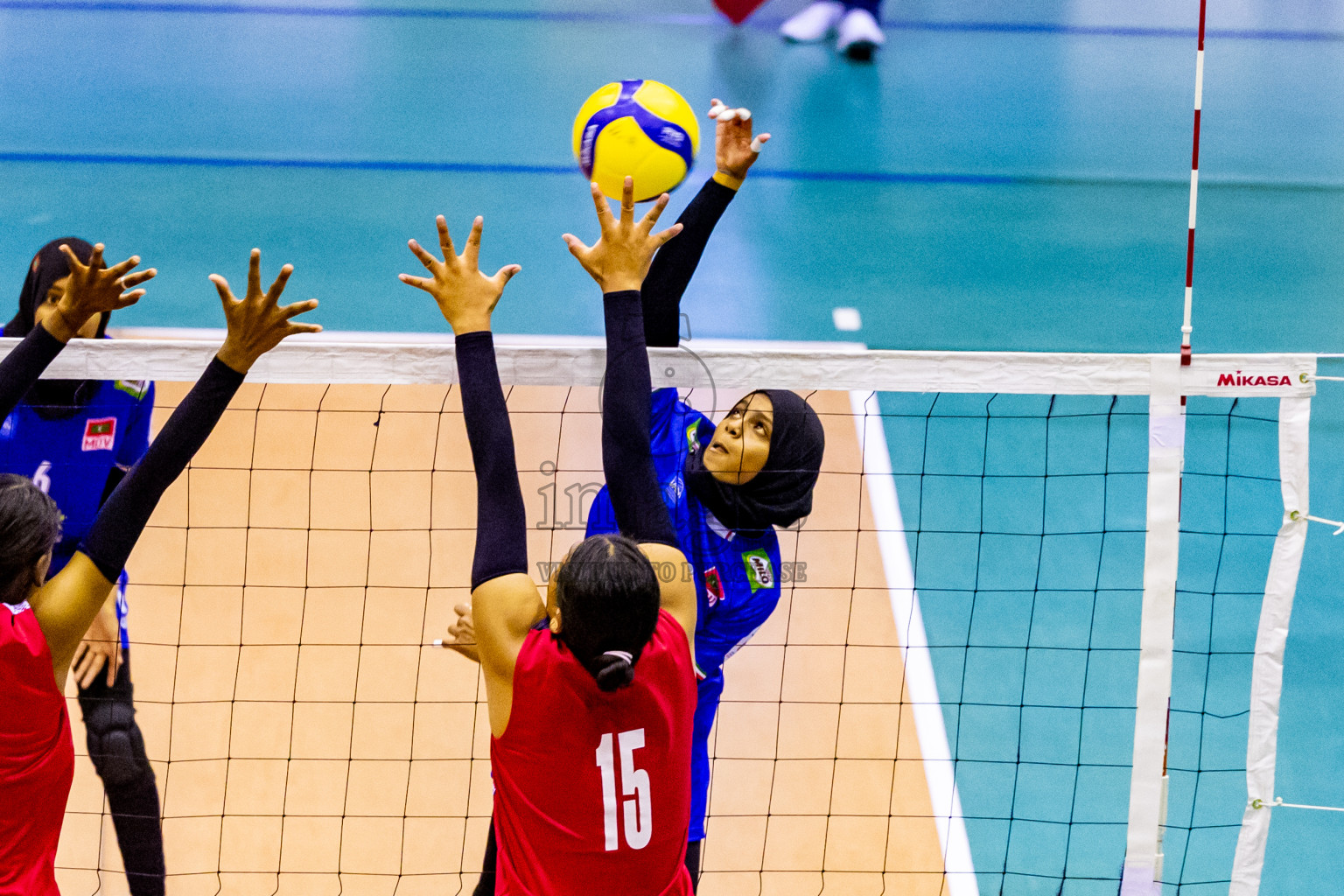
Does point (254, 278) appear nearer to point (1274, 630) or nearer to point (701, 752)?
point (701, 752)

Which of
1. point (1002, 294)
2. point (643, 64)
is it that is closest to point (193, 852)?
point (1002, 294)

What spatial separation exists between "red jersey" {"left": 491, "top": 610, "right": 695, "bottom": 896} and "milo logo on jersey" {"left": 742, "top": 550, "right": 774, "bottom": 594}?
0.84 metres

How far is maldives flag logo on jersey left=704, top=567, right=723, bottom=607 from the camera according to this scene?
298cm

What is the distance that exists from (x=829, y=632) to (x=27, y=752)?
10.6ft

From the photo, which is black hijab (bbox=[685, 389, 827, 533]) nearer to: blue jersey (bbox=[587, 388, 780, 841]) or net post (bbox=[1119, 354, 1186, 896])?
blue jersey (bbox=[587, 388, 780, 841])

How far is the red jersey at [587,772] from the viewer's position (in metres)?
2.08

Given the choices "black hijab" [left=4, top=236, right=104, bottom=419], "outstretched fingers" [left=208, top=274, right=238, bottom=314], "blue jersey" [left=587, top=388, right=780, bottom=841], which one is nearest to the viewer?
"outstretched fingers" [left=208, top=274, right=238, bottom=314]

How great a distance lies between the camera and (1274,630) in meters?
3.12

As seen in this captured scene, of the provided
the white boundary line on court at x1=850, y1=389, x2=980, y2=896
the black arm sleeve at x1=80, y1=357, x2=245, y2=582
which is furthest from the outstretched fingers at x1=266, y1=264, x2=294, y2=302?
the white boundary line on court at x1=850, y1=389, x2=980, y2=896

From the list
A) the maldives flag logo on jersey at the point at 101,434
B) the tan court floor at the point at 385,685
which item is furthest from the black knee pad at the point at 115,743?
the maldives flag logo on jersey at the point at 101,434

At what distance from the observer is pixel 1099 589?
5020 millimetres

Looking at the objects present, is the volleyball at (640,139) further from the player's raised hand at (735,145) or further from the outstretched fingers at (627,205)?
the outstretched fingers at (627,205)

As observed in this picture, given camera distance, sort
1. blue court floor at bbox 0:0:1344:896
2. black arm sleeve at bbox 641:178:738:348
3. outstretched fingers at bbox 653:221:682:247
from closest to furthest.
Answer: outstretched fingers at bbox 653:221:682:247
black arm sleeve at bbox 641:178:738:348
blue court floor at bbox 0:0:1344:896

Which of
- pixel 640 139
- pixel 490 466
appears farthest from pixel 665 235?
pixel 640 139
